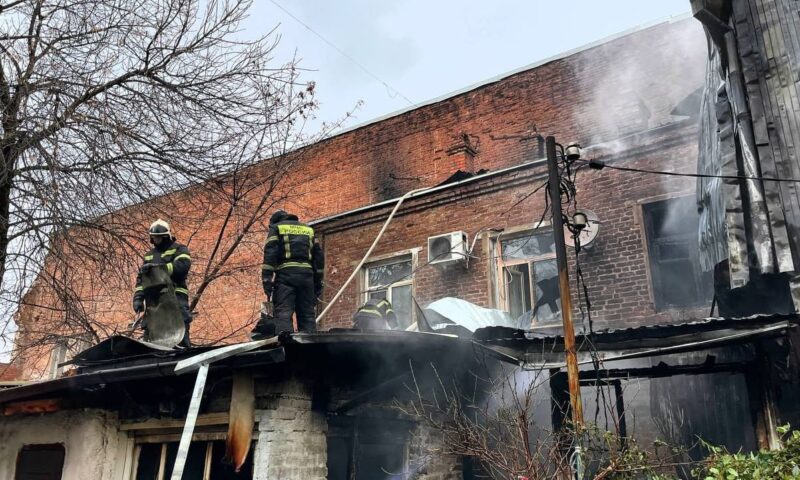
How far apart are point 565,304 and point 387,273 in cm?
663

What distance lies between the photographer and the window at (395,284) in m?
11.7

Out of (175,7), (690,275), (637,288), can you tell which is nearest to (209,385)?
(175,7)

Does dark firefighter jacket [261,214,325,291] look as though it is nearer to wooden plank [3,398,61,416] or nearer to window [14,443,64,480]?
wooden plank [3,398,61,416]

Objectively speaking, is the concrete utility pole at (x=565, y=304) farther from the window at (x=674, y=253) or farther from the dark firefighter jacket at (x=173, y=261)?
the dark firefighter jacket at (x=173, y=261)

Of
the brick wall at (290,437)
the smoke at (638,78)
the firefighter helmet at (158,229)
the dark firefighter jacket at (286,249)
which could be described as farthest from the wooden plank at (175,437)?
the smoke at (638,78)

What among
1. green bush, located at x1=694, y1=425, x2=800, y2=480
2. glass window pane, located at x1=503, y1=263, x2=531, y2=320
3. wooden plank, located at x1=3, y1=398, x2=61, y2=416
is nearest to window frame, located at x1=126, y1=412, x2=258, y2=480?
wooden plank, located at x1=3, y1=398, x2=61, y2=416

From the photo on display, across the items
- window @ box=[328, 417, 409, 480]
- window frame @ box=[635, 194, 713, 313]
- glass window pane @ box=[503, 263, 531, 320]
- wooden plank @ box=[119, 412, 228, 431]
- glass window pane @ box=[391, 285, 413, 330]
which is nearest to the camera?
wooden plank @ box=[119, 412, 228, 431]

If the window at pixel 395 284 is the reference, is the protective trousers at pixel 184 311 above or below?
below

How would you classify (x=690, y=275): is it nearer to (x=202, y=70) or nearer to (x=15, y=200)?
(x=202, y=70)

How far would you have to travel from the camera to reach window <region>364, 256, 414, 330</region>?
38.5ft

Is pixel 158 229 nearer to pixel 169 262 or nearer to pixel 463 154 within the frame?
pixel 169 262

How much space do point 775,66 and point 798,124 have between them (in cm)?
72

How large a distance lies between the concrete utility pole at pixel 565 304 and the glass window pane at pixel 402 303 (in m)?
5.58

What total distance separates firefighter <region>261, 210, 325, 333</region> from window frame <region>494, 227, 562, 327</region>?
4.05m
